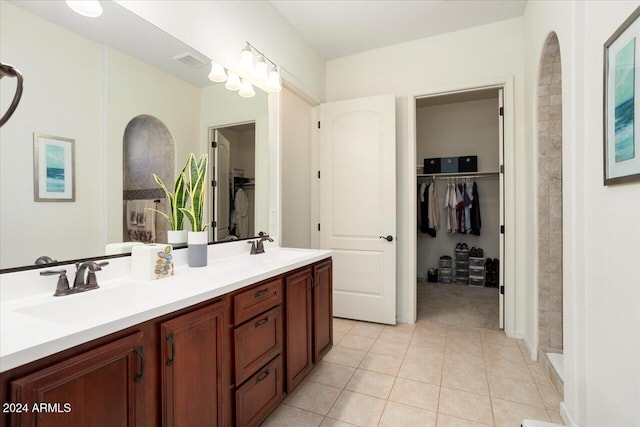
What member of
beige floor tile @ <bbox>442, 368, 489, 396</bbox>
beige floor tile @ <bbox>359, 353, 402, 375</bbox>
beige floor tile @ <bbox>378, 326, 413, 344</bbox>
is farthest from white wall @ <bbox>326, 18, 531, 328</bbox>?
beige floor tile @ <bbox>442, 368, 489, 396</bbox>

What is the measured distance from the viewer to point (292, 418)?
5.60ft

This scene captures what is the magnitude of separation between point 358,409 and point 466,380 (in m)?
0.85

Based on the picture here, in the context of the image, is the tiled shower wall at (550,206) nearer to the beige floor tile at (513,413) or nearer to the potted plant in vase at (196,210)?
the beige floor tile at (513,413)

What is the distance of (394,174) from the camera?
3.05m

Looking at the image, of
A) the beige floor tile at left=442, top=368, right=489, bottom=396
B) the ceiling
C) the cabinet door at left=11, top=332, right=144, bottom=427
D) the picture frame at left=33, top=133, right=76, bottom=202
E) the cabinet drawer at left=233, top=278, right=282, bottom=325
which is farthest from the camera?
the ceiling

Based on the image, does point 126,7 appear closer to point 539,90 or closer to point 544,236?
point 539,90

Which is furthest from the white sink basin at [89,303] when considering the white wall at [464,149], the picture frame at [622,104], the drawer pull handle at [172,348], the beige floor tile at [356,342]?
the white wall at [464,149]

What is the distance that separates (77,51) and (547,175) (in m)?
2.94

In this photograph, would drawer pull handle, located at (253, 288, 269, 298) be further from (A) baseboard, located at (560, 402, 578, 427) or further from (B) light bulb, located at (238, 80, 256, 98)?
(A) baseboard, located at (560, 402, 578, 427)

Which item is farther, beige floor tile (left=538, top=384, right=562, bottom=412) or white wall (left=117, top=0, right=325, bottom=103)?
beige floor tile (left=538, top=384, right=562, bottom=412)

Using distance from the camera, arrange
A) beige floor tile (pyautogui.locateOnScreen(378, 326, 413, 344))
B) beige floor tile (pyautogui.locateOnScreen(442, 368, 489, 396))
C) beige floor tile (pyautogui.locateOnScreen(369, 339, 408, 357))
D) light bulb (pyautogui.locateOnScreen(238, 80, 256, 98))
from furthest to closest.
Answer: beige floor tile (pyautogui.locateOnScreen(378, 326, 413, 344)) < beige floor tile (pyautogui.locateOnScreen(369, 339, 408, 357)) < light bulb (pyautogui.locateOnScreen(238, 80, 256, 98)) < beige floor tile (pyautogui.locateOnScreen(442, 368, 489, 396))

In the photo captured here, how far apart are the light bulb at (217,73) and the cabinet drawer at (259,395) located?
176 cm

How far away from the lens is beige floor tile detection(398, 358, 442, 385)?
6.97 feet

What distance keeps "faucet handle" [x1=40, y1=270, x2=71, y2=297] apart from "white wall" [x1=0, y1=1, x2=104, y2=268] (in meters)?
0.08
